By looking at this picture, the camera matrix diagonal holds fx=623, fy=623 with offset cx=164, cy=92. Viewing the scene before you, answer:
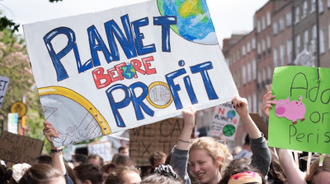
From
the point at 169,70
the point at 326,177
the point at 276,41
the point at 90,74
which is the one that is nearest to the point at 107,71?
the point at 90,74

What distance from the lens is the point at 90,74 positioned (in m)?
5.23

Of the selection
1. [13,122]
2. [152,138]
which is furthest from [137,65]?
[13,122]

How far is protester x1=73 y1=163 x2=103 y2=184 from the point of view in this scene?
7.06 m

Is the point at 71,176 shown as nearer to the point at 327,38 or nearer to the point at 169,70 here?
the point at 169,70

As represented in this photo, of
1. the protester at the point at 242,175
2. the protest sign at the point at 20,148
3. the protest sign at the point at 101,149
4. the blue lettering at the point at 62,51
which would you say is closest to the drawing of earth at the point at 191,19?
the blue lettering at the point at 62,51

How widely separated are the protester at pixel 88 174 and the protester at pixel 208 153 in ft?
6.58

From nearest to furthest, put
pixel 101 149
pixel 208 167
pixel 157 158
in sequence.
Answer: pixel 208 167
pixel 157 158
pixel 101 149

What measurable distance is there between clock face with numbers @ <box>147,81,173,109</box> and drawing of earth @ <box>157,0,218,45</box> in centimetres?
47

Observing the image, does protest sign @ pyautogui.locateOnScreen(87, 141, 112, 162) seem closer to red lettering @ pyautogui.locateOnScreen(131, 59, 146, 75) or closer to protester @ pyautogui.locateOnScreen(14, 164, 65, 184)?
red lettering @ pyautogui.locateOnScreen(131, 59, 146, 75)

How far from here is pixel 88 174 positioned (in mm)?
7078

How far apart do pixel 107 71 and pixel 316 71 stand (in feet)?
5.64

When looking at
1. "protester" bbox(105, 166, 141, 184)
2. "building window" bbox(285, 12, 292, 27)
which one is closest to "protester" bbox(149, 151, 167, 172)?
"protester" bbox(105, 166, 141, 184)

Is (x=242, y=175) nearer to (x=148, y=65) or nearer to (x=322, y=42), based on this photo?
(x=148, y=65)

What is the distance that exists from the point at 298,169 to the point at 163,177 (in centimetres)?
132
